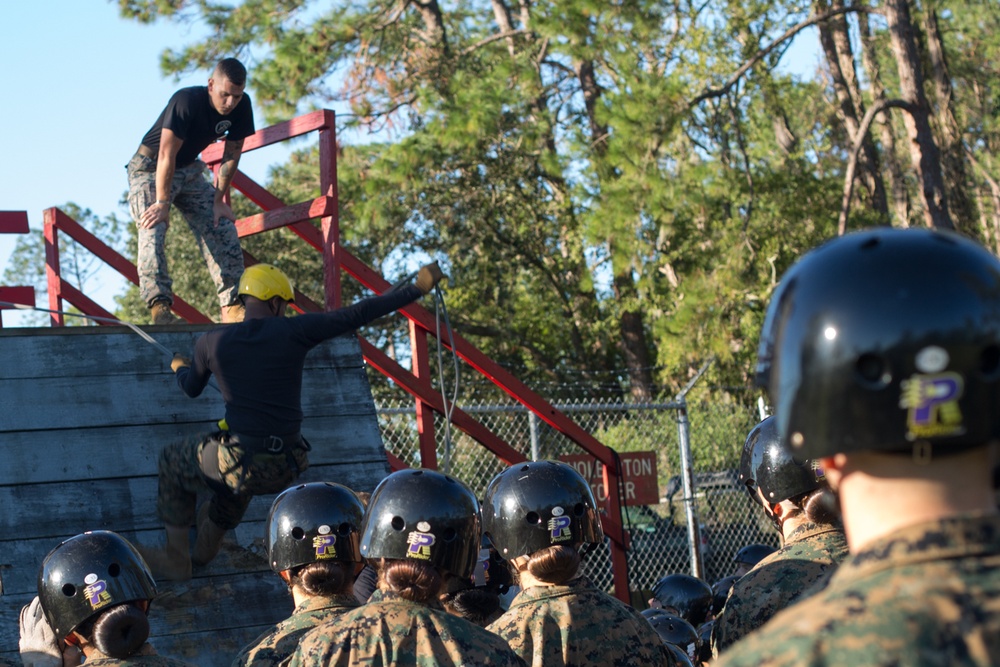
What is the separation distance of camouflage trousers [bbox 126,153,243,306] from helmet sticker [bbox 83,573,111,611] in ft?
12.3

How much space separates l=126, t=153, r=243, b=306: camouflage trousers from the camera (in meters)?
7.90

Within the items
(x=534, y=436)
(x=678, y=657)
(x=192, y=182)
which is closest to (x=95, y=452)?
(x=192, y=182)

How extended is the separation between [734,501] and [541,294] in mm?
9407

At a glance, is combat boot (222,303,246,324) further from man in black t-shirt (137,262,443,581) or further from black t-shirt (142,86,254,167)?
man in black t-shirt (137,262,443,581)

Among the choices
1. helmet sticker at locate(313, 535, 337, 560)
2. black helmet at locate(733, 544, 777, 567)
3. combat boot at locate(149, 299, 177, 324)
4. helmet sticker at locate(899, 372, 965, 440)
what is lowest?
black helmet at locate(733, 544, 777, 567)

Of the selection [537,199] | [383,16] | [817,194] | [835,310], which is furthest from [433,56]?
[835,310]

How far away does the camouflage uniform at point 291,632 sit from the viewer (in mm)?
4234

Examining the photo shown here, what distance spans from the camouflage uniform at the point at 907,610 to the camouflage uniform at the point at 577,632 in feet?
7.75

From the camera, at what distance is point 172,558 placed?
616cm

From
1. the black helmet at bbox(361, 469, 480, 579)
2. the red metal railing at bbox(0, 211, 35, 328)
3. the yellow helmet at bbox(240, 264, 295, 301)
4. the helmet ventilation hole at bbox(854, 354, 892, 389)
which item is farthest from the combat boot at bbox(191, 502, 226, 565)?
the helmet ventilation hole at bbox(854, 354, 892, 389)

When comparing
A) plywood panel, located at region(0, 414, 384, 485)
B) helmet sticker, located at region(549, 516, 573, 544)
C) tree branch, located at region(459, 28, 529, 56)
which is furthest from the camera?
tree branch, located at region(459, 28, 529, 56)

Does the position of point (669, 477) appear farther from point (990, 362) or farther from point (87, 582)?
point (990, 362)

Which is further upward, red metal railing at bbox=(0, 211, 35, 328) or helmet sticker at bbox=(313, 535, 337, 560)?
red metal railing at bbox=(0, 211, 35, 328)

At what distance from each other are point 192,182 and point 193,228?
31 cm
